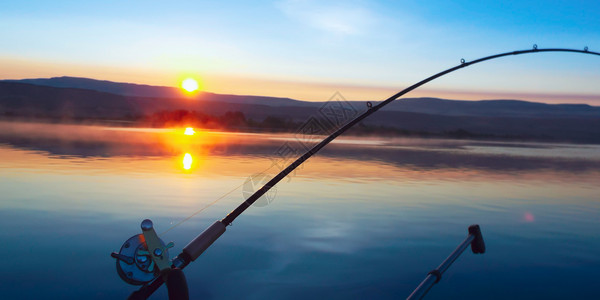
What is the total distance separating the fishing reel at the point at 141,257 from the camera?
4.06 meters

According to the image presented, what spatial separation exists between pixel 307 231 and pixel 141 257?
203 inches

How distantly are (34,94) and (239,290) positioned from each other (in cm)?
12535

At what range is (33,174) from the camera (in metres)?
14.5

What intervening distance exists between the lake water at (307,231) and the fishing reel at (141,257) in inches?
78.1

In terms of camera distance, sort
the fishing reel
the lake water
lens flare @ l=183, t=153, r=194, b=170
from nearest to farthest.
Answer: the fishing reel → the lake water → lens flare @ l=183, t=153, r=194, b=170

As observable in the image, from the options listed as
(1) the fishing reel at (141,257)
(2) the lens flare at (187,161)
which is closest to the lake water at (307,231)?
(2) the lens flare at (187,161)

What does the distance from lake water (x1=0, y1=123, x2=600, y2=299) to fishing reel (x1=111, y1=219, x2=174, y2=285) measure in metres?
1.98

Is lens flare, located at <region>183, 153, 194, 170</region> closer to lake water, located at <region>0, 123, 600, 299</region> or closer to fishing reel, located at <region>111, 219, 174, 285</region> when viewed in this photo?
lake water, located at <region>0, 123, 600, 299</region>

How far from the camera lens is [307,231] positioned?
905 centimetres

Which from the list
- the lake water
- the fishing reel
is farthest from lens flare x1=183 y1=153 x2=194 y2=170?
the fishing reel

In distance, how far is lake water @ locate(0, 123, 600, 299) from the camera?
646cm

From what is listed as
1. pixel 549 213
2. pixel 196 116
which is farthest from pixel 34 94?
pixel 549 213

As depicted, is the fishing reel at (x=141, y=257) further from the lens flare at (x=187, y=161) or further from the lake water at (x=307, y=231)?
the lens flare at (x=187, y=161)

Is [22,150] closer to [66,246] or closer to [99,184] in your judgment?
[99,184]
